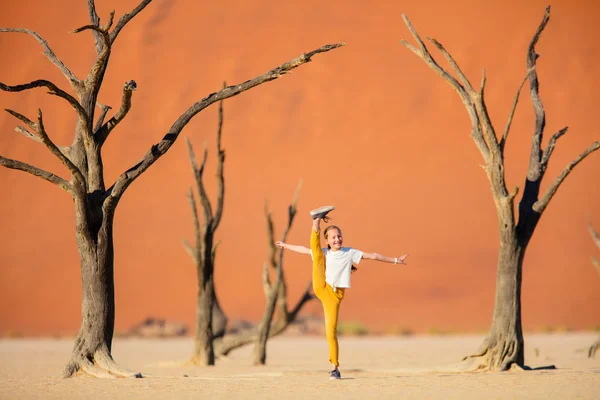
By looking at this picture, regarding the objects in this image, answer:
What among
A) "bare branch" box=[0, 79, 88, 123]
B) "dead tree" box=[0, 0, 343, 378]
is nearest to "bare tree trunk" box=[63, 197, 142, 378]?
"dead tree" box=[0, 0, 343, 378]

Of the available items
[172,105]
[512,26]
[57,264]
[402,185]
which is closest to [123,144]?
[172,105]

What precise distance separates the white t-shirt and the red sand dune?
19.5 meters

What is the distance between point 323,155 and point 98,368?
914 inches

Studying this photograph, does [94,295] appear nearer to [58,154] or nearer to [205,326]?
[58,154]

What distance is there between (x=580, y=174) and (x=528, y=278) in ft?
16.5

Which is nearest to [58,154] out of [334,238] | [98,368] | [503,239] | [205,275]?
[98,368]

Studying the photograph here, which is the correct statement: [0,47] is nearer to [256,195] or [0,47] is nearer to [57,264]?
[57,264]

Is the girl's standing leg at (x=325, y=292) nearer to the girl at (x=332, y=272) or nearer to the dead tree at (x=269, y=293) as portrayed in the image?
the girl at (x=332, y=272)

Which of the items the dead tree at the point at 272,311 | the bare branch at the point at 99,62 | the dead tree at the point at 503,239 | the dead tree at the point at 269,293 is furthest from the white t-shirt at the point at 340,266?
the dead tree at the point at 269,293

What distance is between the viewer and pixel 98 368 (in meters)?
10.4

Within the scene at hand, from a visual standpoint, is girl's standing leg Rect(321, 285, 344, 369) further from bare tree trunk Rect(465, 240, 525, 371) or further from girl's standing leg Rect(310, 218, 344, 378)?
bare tree trunk Rect(465, 240, 525, 371)

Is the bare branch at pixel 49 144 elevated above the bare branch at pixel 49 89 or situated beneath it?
situated beneath

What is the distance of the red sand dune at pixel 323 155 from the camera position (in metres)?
30.5

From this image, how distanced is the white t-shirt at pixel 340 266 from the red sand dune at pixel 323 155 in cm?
1949
